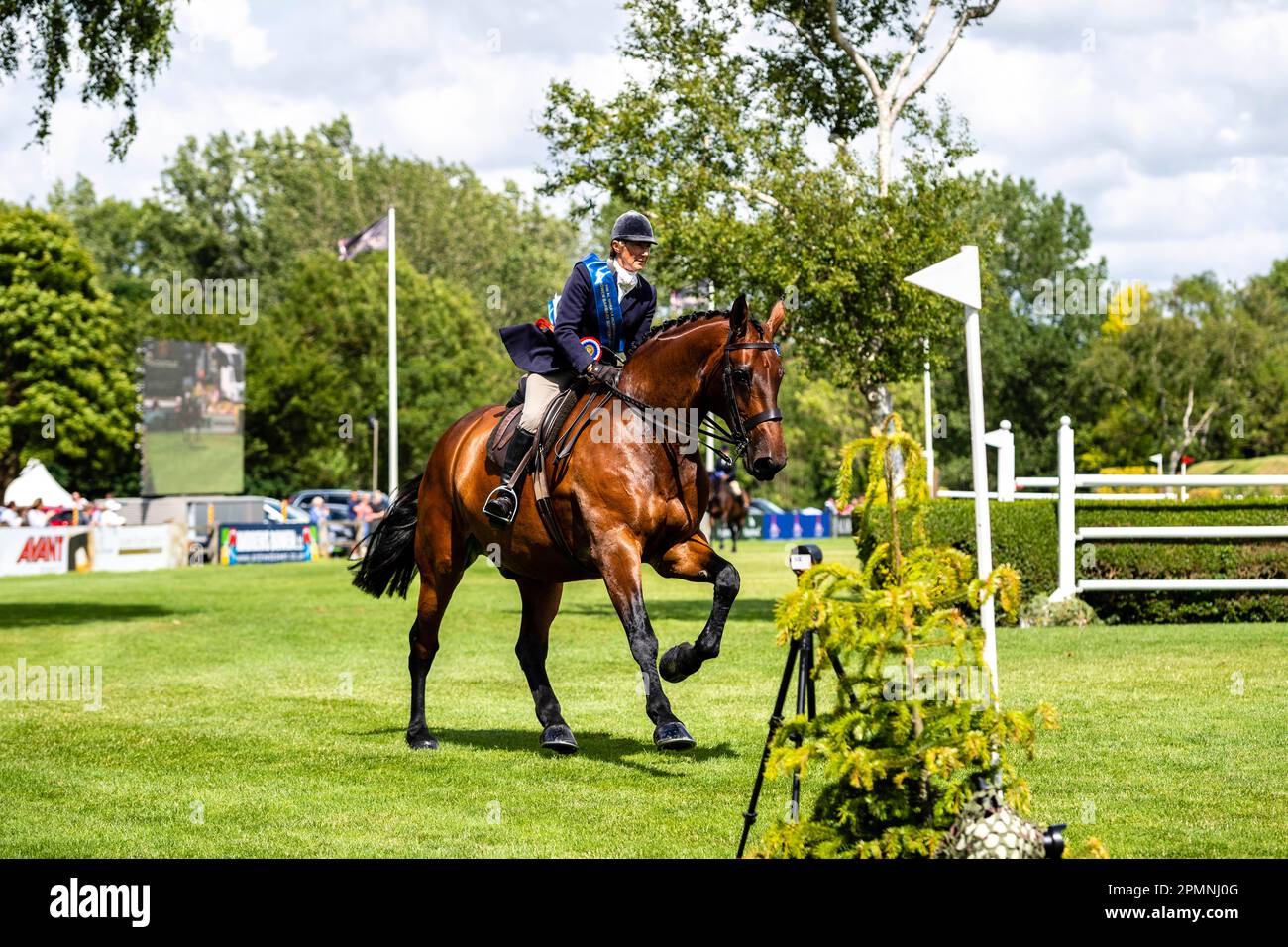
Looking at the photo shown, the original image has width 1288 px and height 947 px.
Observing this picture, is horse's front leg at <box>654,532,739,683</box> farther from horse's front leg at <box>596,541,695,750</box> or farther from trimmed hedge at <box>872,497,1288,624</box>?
trimmed hedge at <box>872,497,1288,624</box>

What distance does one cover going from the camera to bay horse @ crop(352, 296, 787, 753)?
332 inches

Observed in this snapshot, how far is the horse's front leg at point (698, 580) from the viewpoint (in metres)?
8.72

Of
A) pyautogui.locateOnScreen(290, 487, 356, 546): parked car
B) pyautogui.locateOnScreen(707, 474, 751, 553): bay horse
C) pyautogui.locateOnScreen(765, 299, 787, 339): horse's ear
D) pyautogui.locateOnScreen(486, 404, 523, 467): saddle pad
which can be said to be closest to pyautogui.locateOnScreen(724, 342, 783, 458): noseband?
pyautogui.locateOnScreen(765, 299, 787, 339): horse's ear

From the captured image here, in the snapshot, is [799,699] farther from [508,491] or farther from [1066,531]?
[1066,531]

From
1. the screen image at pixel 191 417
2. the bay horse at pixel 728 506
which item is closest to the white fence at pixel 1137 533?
the bay horse at pixel 728 506

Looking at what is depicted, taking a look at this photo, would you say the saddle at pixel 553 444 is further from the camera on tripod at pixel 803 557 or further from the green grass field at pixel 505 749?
the camera on tripod at pixel 803 557

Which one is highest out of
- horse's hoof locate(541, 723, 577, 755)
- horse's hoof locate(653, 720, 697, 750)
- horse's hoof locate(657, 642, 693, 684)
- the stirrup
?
the stirrup

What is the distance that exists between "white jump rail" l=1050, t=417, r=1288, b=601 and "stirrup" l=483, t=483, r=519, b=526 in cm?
1045

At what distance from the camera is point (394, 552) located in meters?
11.4

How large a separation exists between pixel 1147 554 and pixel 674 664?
11587 mm
